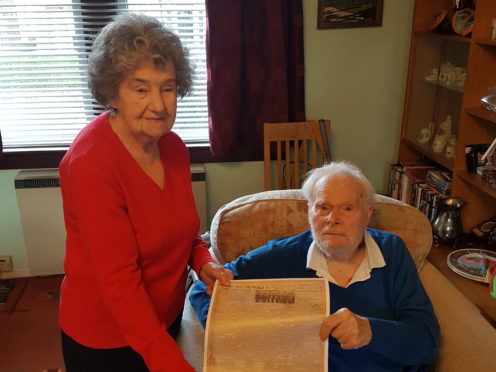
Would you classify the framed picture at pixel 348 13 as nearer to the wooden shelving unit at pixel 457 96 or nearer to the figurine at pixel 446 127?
the wooden shelving unit at pixel 457 96

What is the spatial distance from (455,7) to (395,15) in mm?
365

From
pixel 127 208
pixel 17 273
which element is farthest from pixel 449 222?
pixel 17 273

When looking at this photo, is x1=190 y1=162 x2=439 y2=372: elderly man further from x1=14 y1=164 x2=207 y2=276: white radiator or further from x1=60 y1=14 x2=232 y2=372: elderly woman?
x1=14 y1=164 x2=207 y2=276: white radiator

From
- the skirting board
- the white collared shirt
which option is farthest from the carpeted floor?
the white collared shirt

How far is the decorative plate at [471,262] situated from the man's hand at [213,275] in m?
1.27

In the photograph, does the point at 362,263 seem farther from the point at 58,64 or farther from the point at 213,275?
the point at 58,64

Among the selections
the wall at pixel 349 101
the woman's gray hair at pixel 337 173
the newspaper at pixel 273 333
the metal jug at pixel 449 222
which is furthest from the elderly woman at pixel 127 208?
the wall at pixel 349 101

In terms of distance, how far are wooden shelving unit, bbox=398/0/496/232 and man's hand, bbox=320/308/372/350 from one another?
125 centimetres

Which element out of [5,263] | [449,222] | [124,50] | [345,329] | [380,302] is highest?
[124,50]

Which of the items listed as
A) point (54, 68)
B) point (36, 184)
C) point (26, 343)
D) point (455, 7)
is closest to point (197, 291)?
point (26, 343)

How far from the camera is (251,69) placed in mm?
2797

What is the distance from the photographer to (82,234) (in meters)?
1.04

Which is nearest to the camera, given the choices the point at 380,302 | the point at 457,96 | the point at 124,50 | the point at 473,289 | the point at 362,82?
the point at 124,50

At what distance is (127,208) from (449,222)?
1837 mm
